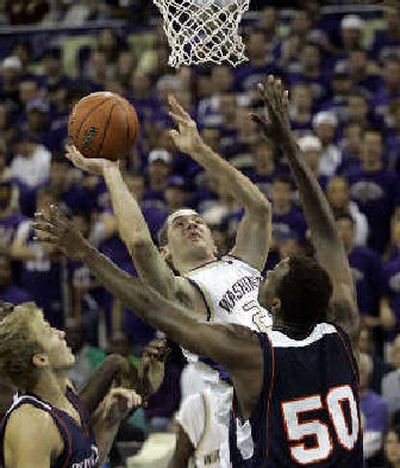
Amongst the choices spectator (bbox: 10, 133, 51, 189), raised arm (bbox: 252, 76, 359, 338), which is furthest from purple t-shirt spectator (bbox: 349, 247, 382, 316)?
raised arm (bbox: 252, 76, 359, 338)

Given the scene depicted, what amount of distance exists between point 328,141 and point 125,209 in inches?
210

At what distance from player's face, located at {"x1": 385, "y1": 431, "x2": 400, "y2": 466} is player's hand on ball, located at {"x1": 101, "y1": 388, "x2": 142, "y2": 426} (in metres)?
2.69

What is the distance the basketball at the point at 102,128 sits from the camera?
5.40 metres

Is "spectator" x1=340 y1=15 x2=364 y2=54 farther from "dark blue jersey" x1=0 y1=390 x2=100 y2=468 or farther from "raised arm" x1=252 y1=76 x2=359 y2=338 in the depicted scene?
"dark blue jersey" x1=0 y1=390 x2=100 y2=468

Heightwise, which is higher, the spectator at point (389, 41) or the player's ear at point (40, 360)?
the player's ear at point (40, 360)

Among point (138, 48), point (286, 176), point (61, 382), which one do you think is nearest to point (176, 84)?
point (138, 48)

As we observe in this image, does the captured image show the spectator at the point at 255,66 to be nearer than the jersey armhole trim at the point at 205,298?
No

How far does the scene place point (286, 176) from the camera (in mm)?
9188

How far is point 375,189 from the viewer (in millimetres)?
9250

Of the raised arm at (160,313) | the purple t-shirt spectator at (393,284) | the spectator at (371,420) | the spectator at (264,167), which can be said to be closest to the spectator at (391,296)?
the purple t-shirt spectator at (393,284)

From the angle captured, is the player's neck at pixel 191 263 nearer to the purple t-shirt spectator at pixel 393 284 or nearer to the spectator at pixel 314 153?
the purple t-shirt spectator at pixel 393 284

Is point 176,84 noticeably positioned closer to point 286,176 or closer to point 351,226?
point 286,176

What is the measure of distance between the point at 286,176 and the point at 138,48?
4627 mm

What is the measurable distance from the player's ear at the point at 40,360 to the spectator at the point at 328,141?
5.72 m
